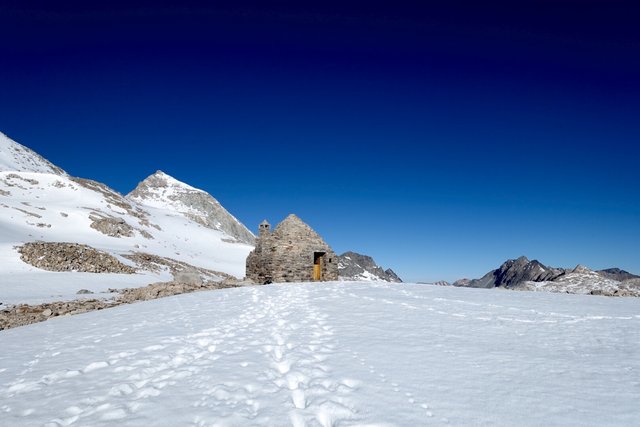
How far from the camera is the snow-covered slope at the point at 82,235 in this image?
20.5 metres

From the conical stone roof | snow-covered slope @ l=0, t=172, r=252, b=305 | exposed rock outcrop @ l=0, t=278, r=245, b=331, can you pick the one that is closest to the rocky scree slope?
snow-covered slope @ l=0, t=172, r=252, b=305

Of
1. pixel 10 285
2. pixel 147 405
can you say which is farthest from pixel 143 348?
pixel 10 285

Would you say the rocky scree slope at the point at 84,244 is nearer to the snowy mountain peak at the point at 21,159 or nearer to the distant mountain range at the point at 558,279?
the snowy mountain peak at the point at 21,159

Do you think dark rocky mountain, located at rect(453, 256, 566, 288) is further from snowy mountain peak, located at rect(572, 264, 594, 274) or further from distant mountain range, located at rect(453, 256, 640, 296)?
snowy mountain peak, located at rect(572, 264, 594, 274)

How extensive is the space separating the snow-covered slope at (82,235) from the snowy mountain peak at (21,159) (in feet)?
68.6

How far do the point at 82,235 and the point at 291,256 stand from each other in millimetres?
22997

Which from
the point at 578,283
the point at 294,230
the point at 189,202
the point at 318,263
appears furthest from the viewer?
the point at 189,202

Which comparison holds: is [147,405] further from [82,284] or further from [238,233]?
[238,233]

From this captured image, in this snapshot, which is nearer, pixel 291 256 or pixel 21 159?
pixel 291 256

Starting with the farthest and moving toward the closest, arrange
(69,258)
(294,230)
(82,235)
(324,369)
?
(82,235), (294,230), (69,258), (324,369)

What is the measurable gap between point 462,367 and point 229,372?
3755mm

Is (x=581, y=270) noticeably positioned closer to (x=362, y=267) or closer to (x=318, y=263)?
(x=318, y=263)

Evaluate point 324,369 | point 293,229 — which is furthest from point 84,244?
point 324,369

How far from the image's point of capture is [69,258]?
2764cm
